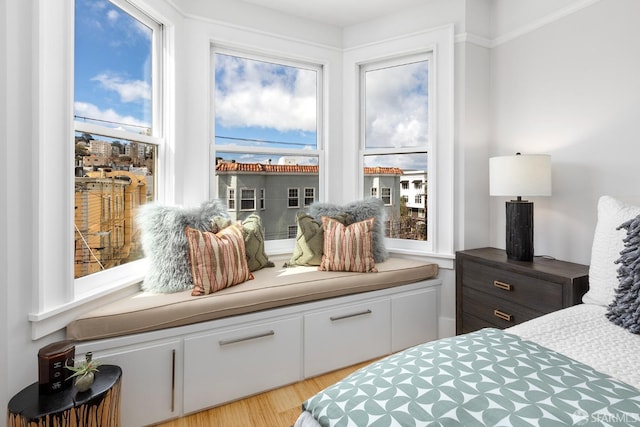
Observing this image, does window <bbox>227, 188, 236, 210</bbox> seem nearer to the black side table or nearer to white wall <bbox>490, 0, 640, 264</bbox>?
the black side table

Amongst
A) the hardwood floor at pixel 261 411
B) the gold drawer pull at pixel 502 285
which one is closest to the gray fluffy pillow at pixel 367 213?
the gold drawer pull at pixel 502 285

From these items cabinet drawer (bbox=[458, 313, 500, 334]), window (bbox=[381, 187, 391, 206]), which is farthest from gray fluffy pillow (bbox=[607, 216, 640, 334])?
window (bbox=[381, 187, 391, 206])

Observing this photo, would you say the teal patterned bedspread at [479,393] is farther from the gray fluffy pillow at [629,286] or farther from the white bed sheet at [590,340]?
the gray fluffy pillow at [629,286]

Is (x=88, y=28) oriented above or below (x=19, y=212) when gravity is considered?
above

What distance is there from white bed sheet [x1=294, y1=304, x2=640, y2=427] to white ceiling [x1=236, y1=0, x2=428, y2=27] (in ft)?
8.46

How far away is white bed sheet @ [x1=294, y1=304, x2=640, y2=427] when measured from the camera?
0.94 meters

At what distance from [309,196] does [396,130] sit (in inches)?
39.0

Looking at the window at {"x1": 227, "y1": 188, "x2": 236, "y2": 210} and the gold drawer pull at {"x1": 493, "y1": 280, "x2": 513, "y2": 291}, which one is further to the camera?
the window at {"x1": 227, "y1": 188, "x2": 236, "y2": 210}

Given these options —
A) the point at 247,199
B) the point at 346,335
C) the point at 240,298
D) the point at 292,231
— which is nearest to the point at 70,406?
the point at 240,298

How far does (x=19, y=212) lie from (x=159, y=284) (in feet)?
2.58

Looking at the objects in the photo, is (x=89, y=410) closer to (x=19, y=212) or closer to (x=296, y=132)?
(x=19, y=212)

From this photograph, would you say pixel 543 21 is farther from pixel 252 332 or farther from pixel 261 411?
pixel 261 411

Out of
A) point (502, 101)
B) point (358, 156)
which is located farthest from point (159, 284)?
point (502, 101)

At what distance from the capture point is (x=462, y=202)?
2703 mm
